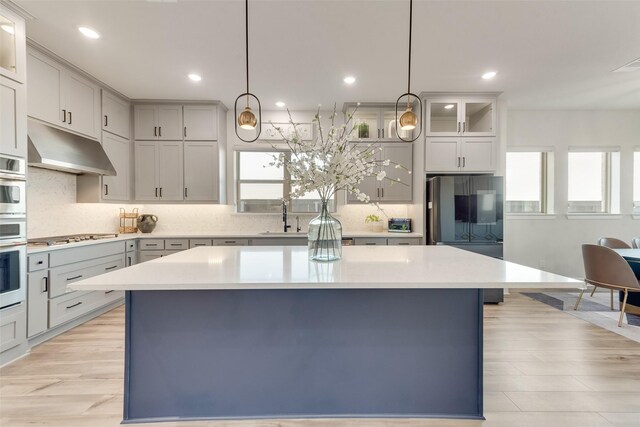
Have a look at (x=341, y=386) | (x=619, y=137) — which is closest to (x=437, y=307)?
(x=341, y=386)

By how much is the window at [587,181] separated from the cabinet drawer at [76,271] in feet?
22.1

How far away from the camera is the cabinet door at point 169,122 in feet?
14.7

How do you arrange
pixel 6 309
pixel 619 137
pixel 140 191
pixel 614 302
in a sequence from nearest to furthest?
pixel 6 309 → pixel 614 302 → pixel 140 191 → pixel 619 137

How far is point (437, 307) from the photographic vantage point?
5.75 ft

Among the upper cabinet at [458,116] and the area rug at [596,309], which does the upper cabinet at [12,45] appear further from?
the area rug at [596,309]

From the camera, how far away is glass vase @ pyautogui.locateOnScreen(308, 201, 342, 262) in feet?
6.37

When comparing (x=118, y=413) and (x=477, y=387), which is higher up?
(x=477, y=387)

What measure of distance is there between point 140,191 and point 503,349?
4820 millimetres

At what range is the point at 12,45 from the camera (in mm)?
2498

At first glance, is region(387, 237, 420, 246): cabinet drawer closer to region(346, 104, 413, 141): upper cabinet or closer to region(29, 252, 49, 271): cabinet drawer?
region(346, 104, 413, 141): upper cabinet

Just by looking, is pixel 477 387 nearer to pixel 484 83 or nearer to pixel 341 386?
pixel 341 386

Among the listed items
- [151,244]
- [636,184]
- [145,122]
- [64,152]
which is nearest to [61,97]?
[64,152]

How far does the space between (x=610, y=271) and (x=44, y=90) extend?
616 centimetres

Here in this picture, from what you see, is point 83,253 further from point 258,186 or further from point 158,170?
point 258,186
